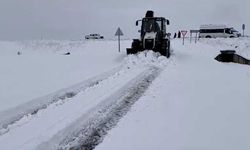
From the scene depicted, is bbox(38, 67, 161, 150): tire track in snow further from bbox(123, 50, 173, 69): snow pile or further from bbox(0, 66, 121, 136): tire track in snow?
bbox(123, 50, 173, 69): snow pile

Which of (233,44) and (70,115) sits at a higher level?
(70,115)

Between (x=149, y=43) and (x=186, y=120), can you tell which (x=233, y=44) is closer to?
(x=149, y=43)

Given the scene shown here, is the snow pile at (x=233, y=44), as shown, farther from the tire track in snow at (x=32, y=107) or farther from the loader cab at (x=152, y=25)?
the tire track in snow at (x=32, y=107)

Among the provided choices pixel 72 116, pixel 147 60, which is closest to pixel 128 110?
pixel 72 116

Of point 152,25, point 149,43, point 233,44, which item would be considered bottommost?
point 233,44

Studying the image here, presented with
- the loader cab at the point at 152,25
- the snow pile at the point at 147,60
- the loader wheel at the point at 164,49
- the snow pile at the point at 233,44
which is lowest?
the snow pile at the point at 233,44

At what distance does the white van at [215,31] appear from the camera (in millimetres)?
56406

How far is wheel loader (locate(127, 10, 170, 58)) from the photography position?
26906 millimetres

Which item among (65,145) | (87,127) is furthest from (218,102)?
(65,145)

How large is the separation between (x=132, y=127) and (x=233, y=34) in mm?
51250

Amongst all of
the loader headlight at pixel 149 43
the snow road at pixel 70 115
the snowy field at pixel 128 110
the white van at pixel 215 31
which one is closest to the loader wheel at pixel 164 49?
the loader headlight at pixel 149 43

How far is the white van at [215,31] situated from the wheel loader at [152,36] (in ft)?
98.5

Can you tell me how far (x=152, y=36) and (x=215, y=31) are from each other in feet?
104

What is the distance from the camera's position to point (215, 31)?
57.1 meters
